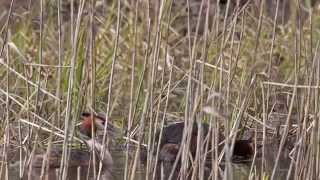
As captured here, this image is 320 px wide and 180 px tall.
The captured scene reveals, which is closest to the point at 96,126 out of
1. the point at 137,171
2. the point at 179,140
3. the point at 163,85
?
the point at 179,140

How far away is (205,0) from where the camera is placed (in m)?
4.03

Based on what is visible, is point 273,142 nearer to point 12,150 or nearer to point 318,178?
Result: point 12,150

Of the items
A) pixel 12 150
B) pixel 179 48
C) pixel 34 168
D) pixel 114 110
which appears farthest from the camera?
pixel 179 48

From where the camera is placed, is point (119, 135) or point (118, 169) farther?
point (119, 135)

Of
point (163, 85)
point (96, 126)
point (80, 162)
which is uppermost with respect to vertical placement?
point (163, 85)

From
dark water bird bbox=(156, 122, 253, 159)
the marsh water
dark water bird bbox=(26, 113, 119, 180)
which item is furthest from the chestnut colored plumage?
dark water bird bbox=(156, 122, 253, 159)

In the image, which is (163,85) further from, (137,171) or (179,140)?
(179,140)

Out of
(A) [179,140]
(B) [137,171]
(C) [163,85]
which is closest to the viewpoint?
(C) [163,85]

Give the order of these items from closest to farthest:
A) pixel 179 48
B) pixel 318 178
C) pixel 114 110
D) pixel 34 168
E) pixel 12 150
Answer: pixel 318 178 < pixel 34 168 < pixel 12 150 < pixel 114 110 < pixel 179 48

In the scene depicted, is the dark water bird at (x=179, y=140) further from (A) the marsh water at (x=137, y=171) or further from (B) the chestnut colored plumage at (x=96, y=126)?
(B) the chestnut colored plumage at (x=96, y=126)

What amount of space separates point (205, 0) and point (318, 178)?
80cm

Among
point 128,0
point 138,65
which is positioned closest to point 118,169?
point 138,65

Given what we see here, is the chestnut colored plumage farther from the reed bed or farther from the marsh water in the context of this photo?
the marsh water

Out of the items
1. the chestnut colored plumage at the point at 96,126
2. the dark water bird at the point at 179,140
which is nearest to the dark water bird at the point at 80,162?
the chestnut colored plumage at the point at 96,126
